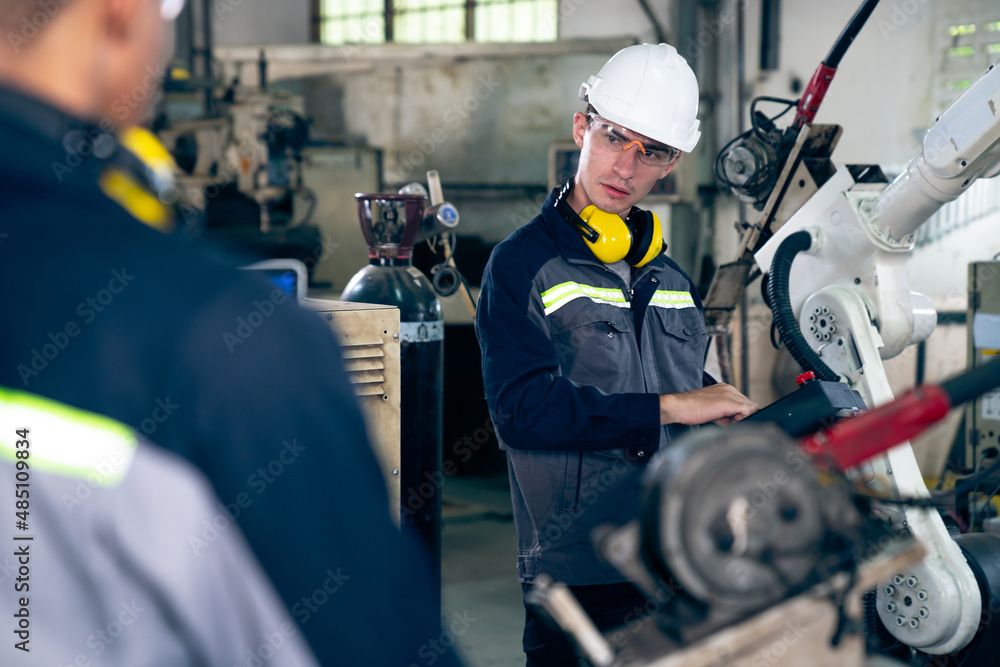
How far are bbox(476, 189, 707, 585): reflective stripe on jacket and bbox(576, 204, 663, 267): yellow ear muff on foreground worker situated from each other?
0.02 m

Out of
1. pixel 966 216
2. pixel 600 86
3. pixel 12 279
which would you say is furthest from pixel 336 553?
pixel 966 216

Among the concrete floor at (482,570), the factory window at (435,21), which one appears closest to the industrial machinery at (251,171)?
the factory window at (435,21)

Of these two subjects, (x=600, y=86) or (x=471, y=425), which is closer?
(x=600, y=86)

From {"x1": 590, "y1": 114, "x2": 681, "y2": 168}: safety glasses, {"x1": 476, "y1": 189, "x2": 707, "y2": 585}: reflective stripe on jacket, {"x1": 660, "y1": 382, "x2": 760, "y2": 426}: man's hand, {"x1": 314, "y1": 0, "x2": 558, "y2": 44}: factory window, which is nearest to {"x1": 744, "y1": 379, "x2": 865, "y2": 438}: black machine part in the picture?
{"x1": 660, "y1": 382, "x2": 760, "y2": 426}: man's hand

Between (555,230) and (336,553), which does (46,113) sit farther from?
(555,230)

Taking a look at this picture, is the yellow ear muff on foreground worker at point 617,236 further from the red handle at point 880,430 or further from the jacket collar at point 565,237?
the red handle at point 880,430

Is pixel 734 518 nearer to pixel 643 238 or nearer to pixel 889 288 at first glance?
pixel 643 238

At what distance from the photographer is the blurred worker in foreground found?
457mm

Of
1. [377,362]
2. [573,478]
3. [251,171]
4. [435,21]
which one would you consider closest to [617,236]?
[573,478]

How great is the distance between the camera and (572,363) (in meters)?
1.48

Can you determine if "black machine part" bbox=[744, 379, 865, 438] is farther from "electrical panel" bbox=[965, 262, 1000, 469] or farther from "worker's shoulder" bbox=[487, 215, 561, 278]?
"electrical panel" bbox=[965, 262, 1000, 469]

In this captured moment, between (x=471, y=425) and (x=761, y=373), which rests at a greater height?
(x=761, y=373)

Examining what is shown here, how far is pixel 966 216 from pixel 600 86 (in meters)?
3.38

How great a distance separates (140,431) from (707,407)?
1.03 metres
